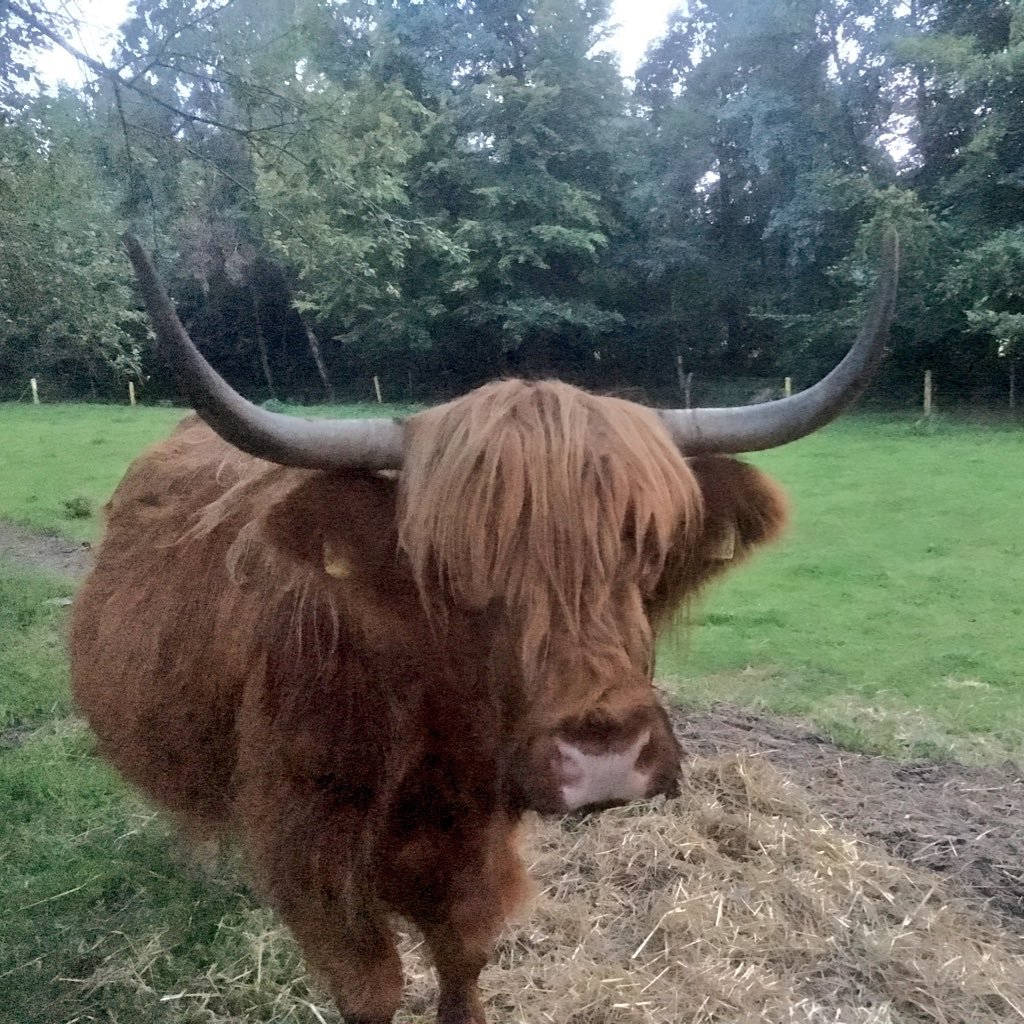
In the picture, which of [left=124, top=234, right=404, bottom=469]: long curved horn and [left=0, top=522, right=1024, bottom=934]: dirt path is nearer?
[left=124, top=234, right=404, bottom=469]: long curved horn

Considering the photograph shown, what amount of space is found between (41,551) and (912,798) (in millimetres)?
7858

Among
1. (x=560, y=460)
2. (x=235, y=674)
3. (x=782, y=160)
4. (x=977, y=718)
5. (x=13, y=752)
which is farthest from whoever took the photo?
(x=782, y=160)

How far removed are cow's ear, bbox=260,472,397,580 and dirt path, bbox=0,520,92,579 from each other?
6.54 metres

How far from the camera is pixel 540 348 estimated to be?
6922mm

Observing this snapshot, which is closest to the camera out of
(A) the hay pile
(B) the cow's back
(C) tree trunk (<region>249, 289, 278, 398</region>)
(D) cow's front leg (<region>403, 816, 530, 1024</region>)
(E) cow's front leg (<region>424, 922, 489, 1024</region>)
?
(D) cow's front leg (<region>403, 816, 530, 1024</region>)

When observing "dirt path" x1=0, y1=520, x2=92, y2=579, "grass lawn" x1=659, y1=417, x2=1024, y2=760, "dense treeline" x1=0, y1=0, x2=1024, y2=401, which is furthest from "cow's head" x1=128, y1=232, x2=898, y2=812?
"dirt path" x1=0, y1=520, x2=92, y2=579

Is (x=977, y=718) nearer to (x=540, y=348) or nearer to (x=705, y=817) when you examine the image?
(x=705, y=817)

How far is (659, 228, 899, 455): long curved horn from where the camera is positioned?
5.55ft

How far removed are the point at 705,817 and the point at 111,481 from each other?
6.92 metres

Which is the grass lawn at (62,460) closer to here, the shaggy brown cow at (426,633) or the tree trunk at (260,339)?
the tree trunk at (260,339)

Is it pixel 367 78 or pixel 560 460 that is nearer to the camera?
pixel 560 460

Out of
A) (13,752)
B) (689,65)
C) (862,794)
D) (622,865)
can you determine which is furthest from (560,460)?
(689,65)

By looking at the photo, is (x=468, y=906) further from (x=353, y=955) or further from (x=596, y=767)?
(x=596, y=767)

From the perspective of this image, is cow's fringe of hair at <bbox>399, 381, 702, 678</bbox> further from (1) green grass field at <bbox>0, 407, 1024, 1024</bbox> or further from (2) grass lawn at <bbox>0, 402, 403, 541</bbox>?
(2) grass lawn at <bbox>0, 402, 403, 541</bbox>
